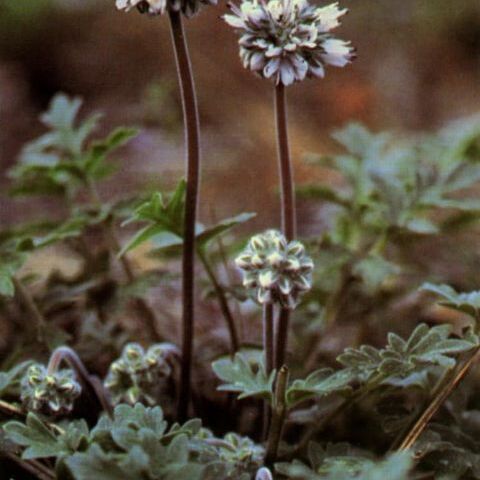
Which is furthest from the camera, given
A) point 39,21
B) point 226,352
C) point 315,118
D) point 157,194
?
point 39,21

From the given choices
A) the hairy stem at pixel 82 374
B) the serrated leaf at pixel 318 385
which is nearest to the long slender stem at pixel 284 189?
the serrated leaf at pixel 318 385

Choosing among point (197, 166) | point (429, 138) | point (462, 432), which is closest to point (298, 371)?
point (462, 432)

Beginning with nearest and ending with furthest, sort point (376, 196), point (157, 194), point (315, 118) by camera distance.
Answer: point (157, 194), point (376, 196), point (315, 118)

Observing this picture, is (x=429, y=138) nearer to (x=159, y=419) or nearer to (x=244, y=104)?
(x=159, y=419)

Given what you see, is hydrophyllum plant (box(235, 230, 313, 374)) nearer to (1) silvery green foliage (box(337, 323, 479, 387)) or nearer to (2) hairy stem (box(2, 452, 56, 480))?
(1) silvery green foliage (box(337, 323, 479, 387))

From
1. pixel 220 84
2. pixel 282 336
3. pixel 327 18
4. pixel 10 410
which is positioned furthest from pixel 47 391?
pixel 220 84

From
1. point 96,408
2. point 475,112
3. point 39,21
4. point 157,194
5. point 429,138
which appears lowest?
point 96,408
